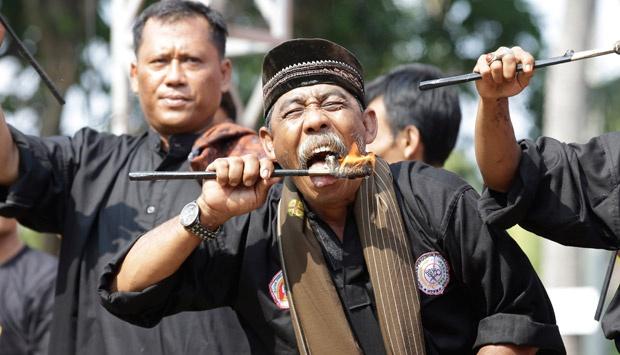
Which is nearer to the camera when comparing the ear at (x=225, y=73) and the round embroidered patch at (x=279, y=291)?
the round embroidered patch at (x=279, y=291)

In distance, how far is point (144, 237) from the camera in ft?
10.5

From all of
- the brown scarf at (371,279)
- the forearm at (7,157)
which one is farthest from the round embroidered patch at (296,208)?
the forearm at (7,157)

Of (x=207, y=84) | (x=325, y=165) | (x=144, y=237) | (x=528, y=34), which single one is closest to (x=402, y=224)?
(x=325, y=165)

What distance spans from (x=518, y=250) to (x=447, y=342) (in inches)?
12.7

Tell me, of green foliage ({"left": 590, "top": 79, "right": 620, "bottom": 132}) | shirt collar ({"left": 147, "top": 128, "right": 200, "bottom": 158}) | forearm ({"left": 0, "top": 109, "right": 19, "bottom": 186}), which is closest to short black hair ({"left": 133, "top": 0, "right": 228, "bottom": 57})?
shirt collar ({"left": 147, "top": 128, "right": 200, "bottom": 158})

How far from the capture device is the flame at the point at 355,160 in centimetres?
304

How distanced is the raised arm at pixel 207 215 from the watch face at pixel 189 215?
15 mm

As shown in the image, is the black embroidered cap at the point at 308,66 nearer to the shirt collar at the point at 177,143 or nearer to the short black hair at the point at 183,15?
the shirt collar at the point at 177,143

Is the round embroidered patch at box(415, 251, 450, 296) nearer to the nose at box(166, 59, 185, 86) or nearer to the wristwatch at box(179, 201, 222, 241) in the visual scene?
the wristwatch at box(179, 201, 222, 241)

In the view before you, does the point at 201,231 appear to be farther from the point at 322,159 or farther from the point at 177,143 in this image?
the point at 177,143

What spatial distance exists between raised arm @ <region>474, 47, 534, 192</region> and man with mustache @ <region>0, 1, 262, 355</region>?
1080 millimetres

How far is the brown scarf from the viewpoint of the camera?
3047 millimetres

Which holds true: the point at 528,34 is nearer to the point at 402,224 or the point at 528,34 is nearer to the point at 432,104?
the point at 432,104

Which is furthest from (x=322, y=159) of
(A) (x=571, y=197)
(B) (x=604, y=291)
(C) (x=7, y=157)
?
(C) (x=7, y=157)
